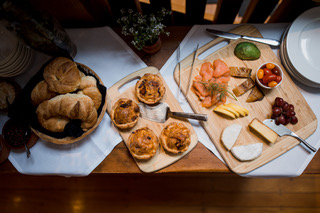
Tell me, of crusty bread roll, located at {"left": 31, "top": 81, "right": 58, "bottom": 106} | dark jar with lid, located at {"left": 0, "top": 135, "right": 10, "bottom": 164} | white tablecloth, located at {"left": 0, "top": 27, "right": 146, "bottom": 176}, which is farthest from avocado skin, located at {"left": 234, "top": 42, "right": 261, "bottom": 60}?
dark jar with lid, located at {"left": 0, "top": 135, "right": 10, "bottom": 164}

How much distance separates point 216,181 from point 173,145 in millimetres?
1181

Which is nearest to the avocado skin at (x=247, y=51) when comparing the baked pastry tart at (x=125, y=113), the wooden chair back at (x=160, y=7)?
the wooden chair back at (x=160, y=7)

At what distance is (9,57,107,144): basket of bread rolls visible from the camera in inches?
56.4

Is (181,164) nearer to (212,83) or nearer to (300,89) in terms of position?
(212,83)

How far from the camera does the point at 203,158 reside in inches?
65.1

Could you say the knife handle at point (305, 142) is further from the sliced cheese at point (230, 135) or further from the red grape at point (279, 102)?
the sliced cheese at point (230, 135)

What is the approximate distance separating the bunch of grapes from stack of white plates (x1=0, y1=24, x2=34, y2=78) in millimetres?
2030

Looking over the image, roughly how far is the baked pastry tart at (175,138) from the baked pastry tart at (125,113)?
0.25 metres

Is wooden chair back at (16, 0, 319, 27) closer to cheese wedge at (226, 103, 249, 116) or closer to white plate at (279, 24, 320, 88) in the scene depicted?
white plate at (279, 24, 320, 88)

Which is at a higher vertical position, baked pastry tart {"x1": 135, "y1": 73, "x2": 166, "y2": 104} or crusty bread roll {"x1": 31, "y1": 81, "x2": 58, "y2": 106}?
baked pastry tart {"x1": 135, "y1": 73, "x2": 166, "y2": 104}

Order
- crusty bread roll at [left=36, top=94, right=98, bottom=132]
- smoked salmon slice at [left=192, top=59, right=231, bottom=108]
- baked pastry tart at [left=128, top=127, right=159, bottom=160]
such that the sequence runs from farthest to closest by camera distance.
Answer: smoked salmon slice at [left=192, top=59, right=231, bottom=108], baked pastry tart at [left=128, top=127, right=159, bottom=160], crusty bread roll at [left=36, top=94, right=98, bottom=132]

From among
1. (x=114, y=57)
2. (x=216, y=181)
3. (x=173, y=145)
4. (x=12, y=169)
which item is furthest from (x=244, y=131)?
(x=12, y=169)

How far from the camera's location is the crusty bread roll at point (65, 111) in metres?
1.41

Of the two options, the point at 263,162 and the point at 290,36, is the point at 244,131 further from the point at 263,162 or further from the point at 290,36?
the point at 290,36
